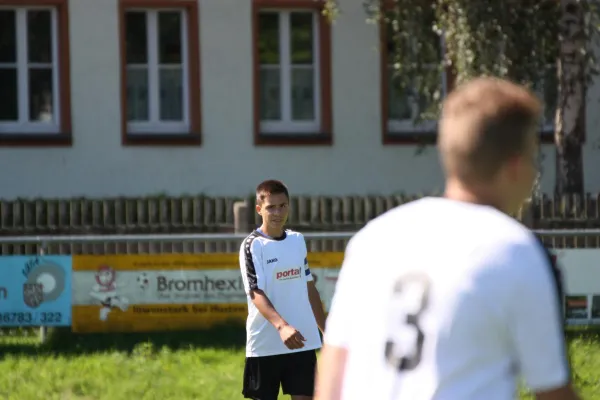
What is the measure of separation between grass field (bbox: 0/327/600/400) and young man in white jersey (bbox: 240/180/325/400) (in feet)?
7.16

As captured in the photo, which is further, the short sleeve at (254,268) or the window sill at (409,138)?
the window sill at (409,138)

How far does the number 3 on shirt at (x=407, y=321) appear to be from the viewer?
8.99ft

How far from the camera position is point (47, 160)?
18.6 meters

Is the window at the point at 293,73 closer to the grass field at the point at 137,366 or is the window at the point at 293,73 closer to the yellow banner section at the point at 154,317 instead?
the yellow banner section at the point at 154,317

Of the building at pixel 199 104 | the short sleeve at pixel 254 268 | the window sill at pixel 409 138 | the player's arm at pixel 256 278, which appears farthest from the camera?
the window sill at pixel 409 138

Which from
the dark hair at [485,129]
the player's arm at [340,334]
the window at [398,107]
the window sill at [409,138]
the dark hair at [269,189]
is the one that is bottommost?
the player's arm at [340,334]

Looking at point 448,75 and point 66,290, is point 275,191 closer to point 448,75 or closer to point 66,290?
point 66,290

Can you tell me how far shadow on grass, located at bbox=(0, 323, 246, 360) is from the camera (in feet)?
38.2

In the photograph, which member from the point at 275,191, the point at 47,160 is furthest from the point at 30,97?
the point at 275,191

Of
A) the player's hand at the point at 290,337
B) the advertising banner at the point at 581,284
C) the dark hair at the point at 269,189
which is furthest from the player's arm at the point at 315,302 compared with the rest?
the advertising banner at the point at 581,284

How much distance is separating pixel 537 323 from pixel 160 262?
1009 centimetres

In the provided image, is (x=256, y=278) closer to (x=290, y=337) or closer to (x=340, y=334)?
(x=290, y=337)

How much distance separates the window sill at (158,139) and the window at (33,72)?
0.88 metres

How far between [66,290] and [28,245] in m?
0.73
